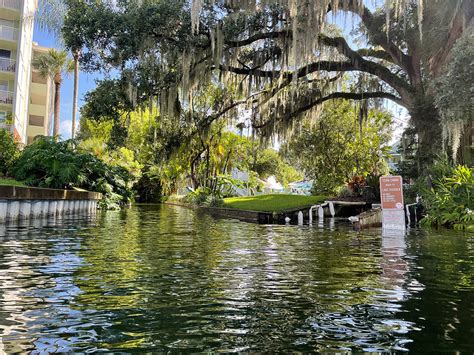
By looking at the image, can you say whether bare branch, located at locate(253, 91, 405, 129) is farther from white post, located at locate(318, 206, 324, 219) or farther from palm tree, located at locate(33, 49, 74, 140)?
palm tree, located at locate(33, 49, 74, 140)

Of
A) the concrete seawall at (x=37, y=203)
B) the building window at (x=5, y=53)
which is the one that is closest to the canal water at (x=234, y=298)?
the concrete seawall at (x=37, y=203)

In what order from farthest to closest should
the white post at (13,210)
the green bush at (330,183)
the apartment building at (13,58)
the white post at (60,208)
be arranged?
the apartment building at (13,58) < the green bush at (330,183) < the white post at (60,208) < the white post at (13,210)

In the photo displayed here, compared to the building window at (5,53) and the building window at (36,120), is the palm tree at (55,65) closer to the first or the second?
the building window at (5,53)

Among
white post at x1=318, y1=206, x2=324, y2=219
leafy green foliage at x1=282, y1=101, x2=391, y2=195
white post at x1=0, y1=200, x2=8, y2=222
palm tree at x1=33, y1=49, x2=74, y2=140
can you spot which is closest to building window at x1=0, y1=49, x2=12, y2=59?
palm tree at x1=33, y1=49, x2=74, y2=140

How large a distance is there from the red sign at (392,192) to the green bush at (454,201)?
242cm

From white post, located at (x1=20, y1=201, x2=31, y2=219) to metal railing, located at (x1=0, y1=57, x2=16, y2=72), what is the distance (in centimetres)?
2469

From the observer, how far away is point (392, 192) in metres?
14.4

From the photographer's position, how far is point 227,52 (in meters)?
18.4

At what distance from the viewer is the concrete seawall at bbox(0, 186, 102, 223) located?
1415 centimetres

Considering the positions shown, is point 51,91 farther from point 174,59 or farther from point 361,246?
point 361,246

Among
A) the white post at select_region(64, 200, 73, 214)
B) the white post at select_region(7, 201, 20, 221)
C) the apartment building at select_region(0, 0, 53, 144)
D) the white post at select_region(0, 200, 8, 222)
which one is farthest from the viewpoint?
the apartment building at select_region(0, 0, 53, 144)

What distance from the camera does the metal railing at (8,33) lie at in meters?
36.1

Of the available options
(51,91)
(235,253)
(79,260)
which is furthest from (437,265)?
(51,91)

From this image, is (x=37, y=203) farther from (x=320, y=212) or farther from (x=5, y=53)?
(x=5, y=53)
